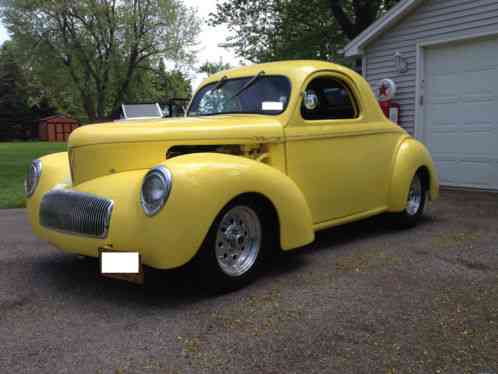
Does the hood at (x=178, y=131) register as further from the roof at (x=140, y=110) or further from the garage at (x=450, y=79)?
the roof at (x=140, y=110)

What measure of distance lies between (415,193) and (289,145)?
2347 millimetres

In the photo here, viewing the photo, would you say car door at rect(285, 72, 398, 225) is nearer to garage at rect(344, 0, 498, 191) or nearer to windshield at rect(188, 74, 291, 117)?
windshield at rect(188, 74, 291, 117)

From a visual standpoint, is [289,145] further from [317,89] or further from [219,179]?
[219,179]

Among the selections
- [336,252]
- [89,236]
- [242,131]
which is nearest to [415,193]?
[336,252]

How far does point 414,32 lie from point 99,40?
21781mm

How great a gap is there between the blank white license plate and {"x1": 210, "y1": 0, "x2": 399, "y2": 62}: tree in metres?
15.7

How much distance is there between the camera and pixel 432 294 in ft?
11.4

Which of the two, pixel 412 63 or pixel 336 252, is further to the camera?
pixel 412 63

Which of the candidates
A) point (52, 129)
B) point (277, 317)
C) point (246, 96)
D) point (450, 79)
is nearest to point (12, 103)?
point (52, 129)

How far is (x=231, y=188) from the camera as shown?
3344 millimetres

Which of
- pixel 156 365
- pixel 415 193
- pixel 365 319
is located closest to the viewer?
pixel 156 365

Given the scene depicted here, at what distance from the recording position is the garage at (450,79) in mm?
8359

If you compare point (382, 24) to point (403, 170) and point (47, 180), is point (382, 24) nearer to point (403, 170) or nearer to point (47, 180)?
point (403, 170)

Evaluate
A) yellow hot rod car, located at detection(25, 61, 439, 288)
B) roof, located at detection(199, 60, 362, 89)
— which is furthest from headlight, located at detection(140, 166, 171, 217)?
roof, located at detection(199, 60, 362, 89)
